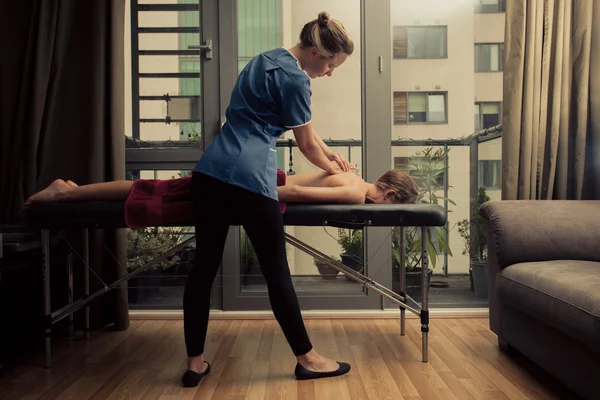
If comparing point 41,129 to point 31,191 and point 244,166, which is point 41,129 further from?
point 244,166

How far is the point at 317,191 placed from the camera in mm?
1900

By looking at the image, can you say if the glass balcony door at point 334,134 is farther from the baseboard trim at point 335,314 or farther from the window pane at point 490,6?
the window pane at point 490,6

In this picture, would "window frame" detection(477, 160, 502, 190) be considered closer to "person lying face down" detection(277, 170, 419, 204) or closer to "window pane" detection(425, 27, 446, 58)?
"window pane" detection(425, 27, 446, 58)

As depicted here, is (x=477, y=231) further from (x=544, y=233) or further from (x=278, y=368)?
(x=278, y=368)

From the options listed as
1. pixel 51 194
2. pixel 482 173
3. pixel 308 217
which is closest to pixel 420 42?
pixel 482 173

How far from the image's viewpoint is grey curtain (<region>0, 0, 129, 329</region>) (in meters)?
2.47

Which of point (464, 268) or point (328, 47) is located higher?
point (328, 47)

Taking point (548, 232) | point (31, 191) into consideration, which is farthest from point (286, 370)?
point (31, 191)

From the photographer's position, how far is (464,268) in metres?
2.83

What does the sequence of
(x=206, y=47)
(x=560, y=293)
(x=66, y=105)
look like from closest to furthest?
1. (x=560, y=293)
2. (x=66, y=105)
3. (x=206, y=47)

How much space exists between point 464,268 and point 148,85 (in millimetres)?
1950

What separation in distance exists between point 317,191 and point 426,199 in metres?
1.08

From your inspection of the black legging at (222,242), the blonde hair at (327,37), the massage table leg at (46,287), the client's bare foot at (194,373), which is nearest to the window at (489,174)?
the blonde hair at (327,37)

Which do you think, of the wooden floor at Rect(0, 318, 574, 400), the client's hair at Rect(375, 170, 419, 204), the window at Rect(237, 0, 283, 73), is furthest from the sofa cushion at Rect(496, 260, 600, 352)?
the window at Rect(237, 0, 283, 73)
